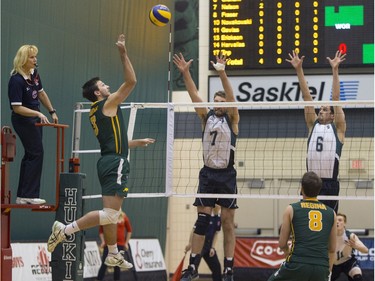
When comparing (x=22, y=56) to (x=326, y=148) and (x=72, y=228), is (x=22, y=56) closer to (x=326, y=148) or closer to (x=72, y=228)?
(x=72, y=228)

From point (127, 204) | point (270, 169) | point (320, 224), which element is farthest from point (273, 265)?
point (320, 224)

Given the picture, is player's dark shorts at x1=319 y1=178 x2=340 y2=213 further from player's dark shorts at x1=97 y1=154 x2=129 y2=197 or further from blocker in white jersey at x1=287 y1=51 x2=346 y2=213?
player's dark shorts at x1=97 y1=154 x2=129 y2=197

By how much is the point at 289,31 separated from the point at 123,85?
22.6ft

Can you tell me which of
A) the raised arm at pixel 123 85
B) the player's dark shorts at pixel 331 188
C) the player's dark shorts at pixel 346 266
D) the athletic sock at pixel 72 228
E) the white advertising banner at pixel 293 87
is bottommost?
the player's dark shorts at pixel 346 266

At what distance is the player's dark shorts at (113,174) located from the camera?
8734 millimetres

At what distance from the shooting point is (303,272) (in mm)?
7684

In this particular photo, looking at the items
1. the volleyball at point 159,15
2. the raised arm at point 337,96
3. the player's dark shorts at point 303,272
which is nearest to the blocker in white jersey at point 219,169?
the volleyball at point 159,15

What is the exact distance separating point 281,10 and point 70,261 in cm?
664

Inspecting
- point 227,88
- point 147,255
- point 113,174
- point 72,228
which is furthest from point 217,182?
point 147,255

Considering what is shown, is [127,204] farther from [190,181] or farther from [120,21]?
[120,21]

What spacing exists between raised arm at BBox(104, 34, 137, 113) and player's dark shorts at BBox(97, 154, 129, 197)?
1.53ft

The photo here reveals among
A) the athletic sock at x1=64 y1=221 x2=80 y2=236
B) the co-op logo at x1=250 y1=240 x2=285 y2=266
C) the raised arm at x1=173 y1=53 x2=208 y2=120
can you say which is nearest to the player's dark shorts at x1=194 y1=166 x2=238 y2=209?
the raised arm at x1=173 y1=53 x2=208 y2=120

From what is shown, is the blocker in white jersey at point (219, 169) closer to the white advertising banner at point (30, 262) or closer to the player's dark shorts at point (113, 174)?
the player's dark shorts at point (113, 174)

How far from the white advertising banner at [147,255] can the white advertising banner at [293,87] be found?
3835 mm
